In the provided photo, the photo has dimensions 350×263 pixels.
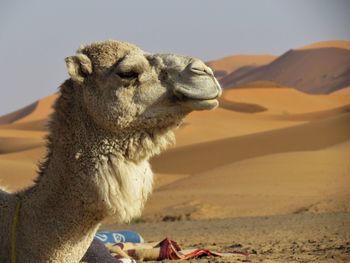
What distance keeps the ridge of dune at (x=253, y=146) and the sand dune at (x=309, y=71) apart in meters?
57.9

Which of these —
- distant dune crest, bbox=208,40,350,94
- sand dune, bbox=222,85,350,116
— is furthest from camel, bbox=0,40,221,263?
distant dune crest, bbox=208,40,350,94

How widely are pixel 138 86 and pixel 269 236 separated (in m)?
8.37

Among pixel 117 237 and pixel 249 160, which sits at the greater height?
pixel 117 237

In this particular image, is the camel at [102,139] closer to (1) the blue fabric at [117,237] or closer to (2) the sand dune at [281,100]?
(1) the blue fabric at [117,237]

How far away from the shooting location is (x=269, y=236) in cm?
1262

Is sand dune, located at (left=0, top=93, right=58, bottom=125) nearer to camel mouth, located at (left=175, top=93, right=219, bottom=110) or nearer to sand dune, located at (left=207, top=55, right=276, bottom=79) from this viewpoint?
sand dune, located at (left=207, top=55, right=276, bottom=79)

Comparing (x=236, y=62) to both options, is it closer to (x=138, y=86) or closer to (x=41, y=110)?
(x=41, y=110)

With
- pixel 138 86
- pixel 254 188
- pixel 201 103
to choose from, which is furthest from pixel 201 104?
pixel 254 188

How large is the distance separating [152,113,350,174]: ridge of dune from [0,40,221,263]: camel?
1334 inches

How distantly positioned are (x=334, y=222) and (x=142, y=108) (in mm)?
10614

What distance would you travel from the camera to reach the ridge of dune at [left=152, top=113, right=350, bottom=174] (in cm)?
3900

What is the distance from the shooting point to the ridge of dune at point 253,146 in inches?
1535

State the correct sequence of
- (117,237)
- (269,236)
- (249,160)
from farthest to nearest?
(249,160) → (269,236) → (117,237)

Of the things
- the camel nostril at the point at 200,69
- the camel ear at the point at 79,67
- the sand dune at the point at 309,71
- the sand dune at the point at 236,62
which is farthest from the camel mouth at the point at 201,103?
the sand dune at the point at 236,62
